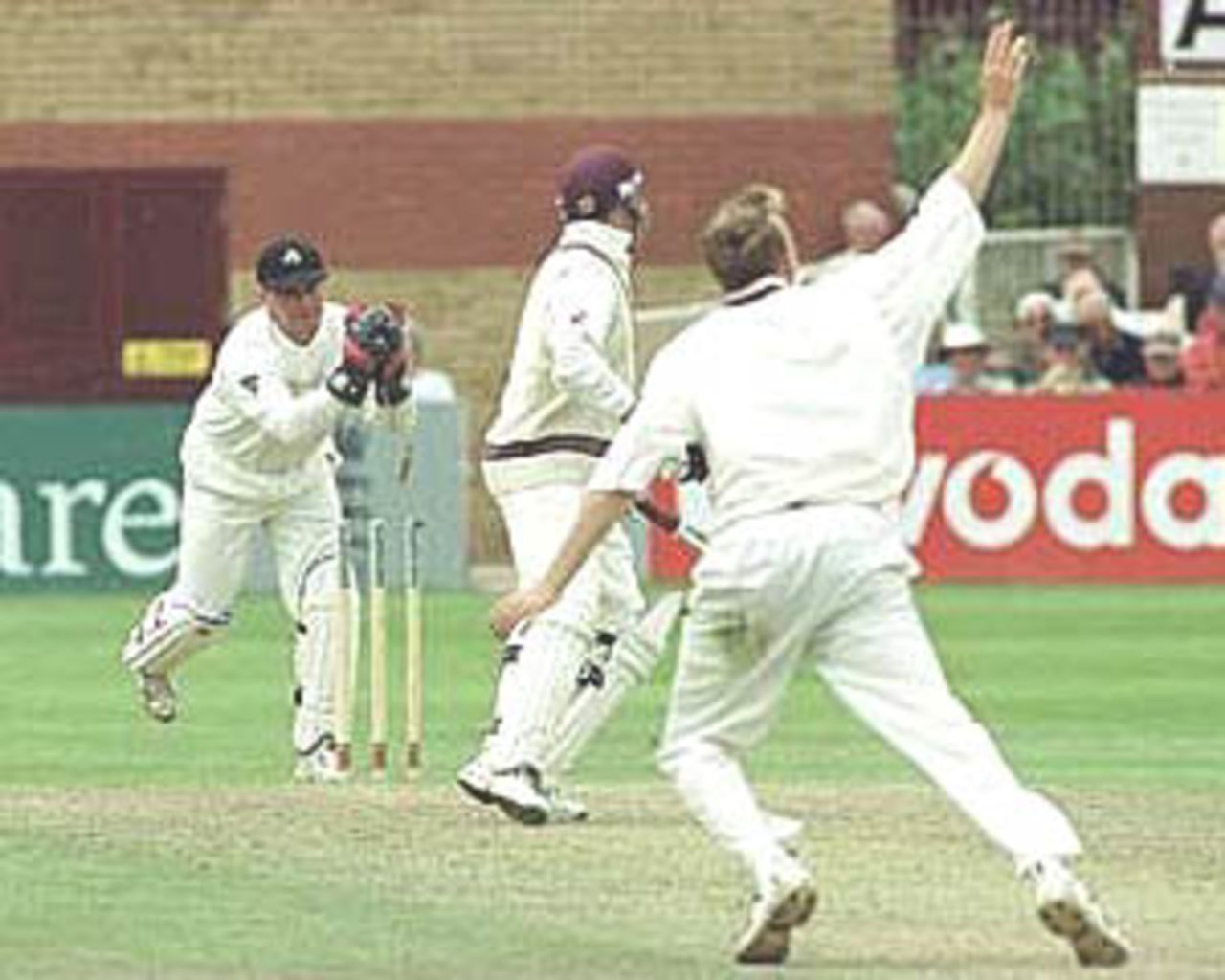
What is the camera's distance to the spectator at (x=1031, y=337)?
32375mm

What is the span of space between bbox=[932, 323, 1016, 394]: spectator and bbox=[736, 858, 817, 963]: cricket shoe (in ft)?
60.0

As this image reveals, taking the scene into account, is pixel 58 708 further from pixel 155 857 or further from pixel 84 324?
pixel 84 324

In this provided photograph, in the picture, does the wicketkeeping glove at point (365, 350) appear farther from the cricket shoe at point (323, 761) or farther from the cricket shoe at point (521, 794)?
the cricket shoe at point (521, 794)

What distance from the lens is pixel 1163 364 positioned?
31.5 metres

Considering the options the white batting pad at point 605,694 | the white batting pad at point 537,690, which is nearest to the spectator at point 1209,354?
the white batting pad at point 605,694

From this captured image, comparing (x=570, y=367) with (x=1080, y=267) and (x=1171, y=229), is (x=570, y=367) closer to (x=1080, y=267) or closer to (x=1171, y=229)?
(x=1080, y=267)

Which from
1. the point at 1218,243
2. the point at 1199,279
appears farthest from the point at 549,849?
the point at 1199,279

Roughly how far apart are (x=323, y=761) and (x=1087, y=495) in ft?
41.0

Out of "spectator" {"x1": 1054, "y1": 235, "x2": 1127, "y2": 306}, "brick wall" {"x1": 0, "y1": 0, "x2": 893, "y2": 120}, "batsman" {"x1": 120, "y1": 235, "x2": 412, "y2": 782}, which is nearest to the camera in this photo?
"batsman" {"x1": 120, "y1": 235, "x2": 412, "y2": 782}

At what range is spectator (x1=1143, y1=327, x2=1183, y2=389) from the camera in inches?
1235

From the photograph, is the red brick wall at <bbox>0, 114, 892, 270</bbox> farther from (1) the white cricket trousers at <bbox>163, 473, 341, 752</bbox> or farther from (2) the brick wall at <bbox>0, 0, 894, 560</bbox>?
(1) the white cricket trousers at <bbox>163, 473, 341, 752</bbox>

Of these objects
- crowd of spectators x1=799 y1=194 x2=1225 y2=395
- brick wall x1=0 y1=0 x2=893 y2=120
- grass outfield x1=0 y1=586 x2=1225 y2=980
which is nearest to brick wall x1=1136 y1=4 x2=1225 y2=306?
crowd of spectators x1=799 y1=194 x2=1225 y2=395

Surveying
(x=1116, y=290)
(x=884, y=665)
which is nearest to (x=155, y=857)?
(x=884, y=665)

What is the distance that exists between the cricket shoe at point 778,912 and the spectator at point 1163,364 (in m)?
18.7
